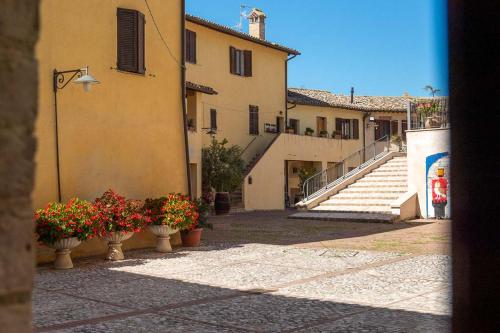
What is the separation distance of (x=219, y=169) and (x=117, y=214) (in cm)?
1295

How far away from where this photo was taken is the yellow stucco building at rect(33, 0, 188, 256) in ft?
35.6

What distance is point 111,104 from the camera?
473 inches

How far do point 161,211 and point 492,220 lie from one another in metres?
10.7

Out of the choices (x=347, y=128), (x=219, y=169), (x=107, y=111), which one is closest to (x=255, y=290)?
(x=107, y=111)

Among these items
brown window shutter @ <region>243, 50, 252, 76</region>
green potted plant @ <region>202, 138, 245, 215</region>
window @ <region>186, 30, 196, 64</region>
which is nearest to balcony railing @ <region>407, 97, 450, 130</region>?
green potted plant @ <region>202, 138, 245, 215</region>

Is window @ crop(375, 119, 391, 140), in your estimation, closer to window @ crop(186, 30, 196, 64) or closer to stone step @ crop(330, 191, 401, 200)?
stone step @ crop(330, 191, 401, 200)

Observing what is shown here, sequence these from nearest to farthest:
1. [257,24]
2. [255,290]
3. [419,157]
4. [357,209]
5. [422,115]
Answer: [255,290]
[419,157]
[422,115]
[357,209]
[257,24]

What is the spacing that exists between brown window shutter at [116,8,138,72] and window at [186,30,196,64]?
13.0 m

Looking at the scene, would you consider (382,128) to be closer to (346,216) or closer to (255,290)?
(346,216)

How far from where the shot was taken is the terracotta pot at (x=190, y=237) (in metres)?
13.0

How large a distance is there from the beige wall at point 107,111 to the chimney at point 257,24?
1861 cm

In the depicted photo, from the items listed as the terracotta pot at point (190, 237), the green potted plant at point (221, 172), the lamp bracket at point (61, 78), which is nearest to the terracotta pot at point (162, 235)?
the terracotta pot at point (190, 237)

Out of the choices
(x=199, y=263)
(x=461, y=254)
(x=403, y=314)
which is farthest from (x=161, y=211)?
(x=461, y=254)

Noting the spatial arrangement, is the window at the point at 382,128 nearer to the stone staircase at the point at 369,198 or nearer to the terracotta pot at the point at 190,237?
the stone staircase at the point at 369,198
